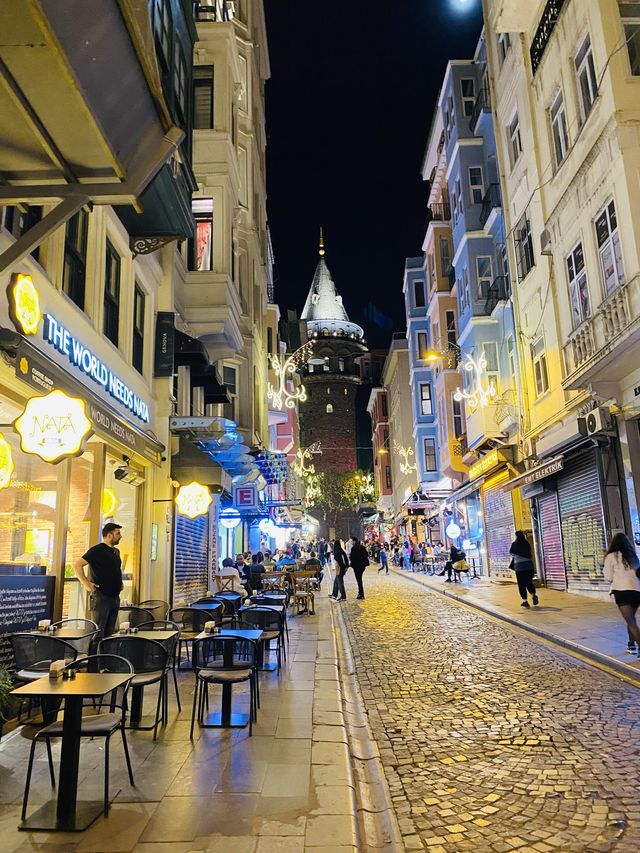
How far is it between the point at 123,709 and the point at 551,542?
18333mm

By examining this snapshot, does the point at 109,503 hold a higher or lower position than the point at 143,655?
higher

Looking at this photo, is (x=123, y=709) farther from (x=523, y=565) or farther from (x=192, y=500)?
(x=523, y=565)

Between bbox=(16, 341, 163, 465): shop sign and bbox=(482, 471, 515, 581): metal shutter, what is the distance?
15.9 meters

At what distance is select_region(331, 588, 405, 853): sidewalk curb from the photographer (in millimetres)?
4168

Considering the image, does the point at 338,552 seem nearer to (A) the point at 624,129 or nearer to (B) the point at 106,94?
(A) the point at 624,129

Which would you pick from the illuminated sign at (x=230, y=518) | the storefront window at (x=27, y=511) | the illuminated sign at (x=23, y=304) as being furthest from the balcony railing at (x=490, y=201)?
the illuminated sign at (x=23, y=304)

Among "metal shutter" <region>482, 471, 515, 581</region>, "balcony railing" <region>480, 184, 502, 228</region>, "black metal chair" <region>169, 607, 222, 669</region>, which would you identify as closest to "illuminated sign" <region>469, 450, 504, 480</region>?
"metal shutter" <region>482, 471, 515, 581</region>

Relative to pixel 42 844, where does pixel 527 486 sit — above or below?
above

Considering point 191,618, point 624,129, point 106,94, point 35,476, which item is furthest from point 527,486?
point 106,94

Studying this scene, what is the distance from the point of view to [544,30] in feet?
62.1

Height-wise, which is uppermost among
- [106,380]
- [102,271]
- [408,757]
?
[102,271]

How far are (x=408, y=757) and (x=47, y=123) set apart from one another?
613 centimetres

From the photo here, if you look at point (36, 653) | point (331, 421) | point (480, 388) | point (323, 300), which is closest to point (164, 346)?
point (36, 653)

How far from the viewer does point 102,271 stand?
10930 millimetres
